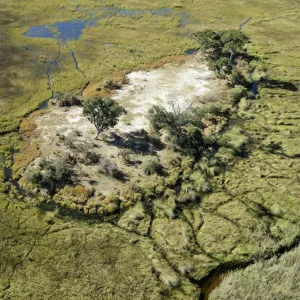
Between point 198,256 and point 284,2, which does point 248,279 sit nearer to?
point 198,256

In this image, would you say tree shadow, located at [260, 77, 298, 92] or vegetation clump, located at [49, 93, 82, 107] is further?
tree shadow, located at [260, 77, 298, 92]

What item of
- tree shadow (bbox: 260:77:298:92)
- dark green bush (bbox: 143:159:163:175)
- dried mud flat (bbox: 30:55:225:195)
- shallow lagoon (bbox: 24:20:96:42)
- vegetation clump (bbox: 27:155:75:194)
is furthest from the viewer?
shallow lagoon (bbox: 24:20:96:42)

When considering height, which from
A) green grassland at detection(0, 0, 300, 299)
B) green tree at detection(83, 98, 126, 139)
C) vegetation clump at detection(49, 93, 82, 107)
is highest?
green tree at detection(83, 98, 126, 139)

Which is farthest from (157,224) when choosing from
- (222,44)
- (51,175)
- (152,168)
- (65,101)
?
(222,44)

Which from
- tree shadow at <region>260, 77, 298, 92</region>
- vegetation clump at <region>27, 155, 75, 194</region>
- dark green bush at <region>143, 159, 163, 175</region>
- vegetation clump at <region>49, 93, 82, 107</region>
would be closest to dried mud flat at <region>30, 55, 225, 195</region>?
dark green bush at <region>143, 159, 163, 175</region>

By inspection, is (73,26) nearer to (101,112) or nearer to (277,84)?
(101,112)

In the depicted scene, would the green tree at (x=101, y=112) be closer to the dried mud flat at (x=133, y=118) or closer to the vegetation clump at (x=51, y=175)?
the dried mud flat at (x=133, y=118)

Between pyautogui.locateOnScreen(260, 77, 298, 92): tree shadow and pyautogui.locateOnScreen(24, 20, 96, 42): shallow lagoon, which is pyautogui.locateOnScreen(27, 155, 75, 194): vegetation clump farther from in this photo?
pyautogui.locateOnScreen(24, 20, 96, 42): shallow lagoon

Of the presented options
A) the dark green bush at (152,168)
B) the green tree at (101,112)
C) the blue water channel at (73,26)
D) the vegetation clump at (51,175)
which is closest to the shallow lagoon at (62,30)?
the blue water channel at (73,26)

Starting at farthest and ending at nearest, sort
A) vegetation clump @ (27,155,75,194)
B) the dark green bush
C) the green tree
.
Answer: the green tree → the dark green bush → vegetation clump @ (27,155,75,194)

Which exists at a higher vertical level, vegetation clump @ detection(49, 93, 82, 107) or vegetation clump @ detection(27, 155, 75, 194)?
vegetation clump @ detection(49, 93, 82, 107)
